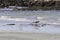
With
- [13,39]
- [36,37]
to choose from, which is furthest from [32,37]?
[13,39]

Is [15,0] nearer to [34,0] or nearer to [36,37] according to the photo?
[34,0]

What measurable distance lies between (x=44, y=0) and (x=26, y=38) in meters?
41.1

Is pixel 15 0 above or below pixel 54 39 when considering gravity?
below

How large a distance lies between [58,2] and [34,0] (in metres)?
5.79

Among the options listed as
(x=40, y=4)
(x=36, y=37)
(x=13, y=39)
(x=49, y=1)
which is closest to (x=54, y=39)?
(x=36, y=37)

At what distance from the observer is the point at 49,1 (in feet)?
165

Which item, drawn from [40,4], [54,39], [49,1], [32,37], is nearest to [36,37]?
[32,37]

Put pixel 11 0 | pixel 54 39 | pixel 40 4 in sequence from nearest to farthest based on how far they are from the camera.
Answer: pixel 54 39
pixel 40 4
pixel 11 0

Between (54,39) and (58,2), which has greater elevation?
(54,39)

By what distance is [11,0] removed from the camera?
5062 centimetres

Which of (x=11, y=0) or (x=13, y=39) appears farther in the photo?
(x=11, y=0)

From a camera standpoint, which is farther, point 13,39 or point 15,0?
point 15,0

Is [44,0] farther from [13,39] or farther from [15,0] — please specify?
[13,39]

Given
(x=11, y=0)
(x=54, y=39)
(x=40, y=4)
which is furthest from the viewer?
(x=11, y=0)
